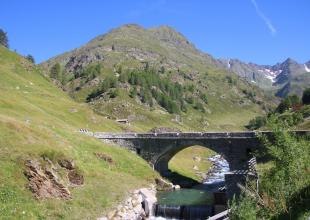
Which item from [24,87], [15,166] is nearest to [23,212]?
[15,166]

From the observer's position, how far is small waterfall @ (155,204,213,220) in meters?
60.1

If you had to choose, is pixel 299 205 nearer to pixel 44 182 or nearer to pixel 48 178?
pixel 44 182

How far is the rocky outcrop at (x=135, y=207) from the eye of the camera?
53.7 metres

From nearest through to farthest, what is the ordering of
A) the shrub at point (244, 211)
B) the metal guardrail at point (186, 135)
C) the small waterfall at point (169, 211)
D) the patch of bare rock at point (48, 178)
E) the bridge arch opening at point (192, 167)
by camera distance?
the shrub at point (244, 211) → the patch of bare rock at point (48, 178) → the small waterfall at point (169, 211) → the metal guardrail at point (186, 135) → the bridge arch opening at point (192, 167)

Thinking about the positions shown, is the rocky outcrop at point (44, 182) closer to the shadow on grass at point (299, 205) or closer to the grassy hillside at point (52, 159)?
the grassy hillside at point (52, 159)

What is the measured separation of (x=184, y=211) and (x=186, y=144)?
2650 cm

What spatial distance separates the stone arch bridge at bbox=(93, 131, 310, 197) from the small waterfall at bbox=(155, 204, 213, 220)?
12459mm

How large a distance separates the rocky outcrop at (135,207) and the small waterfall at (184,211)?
158 cm

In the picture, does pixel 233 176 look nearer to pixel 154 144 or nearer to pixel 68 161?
pixel 68 161

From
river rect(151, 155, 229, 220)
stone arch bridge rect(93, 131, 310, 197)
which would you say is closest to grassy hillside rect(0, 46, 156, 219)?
stone arch bridge rect(93, 131, 310, 197)

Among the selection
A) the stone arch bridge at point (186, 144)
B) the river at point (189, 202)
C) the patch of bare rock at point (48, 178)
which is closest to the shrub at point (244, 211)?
the patch of bare rock at point (48, 178)

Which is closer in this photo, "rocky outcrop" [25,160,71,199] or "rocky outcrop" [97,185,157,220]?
"rocky outcrop" [25,160,71,199]

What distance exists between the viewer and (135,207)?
2355 inches

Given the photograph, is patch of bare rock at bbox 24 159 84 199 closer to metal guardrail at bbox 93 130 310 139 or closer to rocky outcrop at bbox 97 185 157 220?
rocky outcrop at bbox 97 185 157 220
